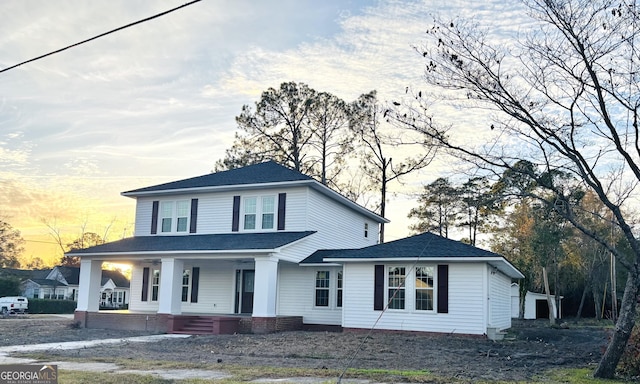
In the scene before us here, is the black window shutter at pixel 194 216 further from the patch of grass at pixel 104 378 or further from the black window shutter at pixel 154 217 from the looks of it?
the patch of grass at pixel 104 378

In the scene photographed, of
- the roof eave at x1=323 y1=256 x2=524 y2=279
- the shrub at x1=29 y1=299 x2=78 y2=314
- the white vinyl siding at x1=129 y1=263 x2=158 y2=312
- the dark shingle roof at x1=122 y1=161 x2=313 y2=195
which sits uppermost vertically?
the dark shingle roof at x1=122 y1=161 x2=313 y2=195

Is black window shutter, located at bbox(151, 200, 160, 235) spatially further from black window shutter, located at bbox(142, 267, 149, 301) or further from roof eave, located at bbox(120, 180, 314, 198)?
black window shutter, located at bbox(142, 267, 149, 301)

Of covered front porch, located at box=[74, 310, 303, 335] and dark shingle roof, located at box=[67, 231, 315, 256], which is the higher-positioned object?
dark shingle roof, located at box=[67, 231, 315, 256]

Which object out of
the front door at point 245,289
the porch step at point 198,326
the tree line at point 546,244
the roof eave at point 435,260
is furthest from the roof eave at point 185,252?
the tree line at point 546,244

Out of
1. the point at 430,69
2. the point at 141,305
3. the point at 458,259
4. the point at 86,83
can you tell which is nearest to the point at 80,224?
the point at 141,305

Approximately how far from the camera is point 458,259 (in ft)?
63.2

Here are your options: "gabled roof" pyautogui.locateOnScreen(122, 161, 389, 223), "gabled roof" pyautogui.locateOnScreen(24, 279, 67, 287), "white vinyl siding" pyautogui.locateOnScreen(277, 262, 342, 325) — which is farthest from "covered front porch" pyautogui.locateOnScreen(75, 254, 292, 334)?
"gabled roof" pyautogui.locateOnScreen(24, 279, 67, 287)

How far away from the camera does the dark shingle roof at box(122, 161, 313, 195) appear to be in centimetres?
2428

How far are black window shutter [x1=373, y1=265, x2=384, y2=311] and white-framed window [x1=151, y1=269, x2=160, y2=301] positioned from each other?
35.8ft

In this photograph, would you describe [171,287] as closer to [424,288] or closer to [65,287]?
[424,288]

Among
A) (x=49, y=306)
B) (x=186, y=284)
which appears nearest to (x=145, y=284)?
(x=186, y=284)

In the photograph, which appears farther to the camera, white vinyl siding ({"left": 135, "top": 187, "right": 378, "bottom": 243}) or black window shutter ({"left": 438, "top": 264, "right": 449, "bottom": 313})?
white vinyl siding ({"left": 135, "top": 187, "right": 378, "bottom": 243})

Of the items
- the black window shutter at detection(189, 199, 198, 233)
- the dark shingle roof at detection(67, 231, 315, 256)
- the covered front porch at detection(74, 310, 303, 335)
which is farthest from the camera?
the black window shutter at detection(189, 199, 198, 233)

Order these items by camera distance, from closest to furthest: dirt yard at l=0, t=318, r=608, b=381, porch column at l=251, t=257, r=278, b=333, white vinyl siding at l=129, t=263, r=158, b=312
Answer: dirt yard at l=0, t=318, r=608, b=381, porch column at l=251, t=257, r=278, b=333, white vinyl siding at l=129, t=263, r=158, b=312
